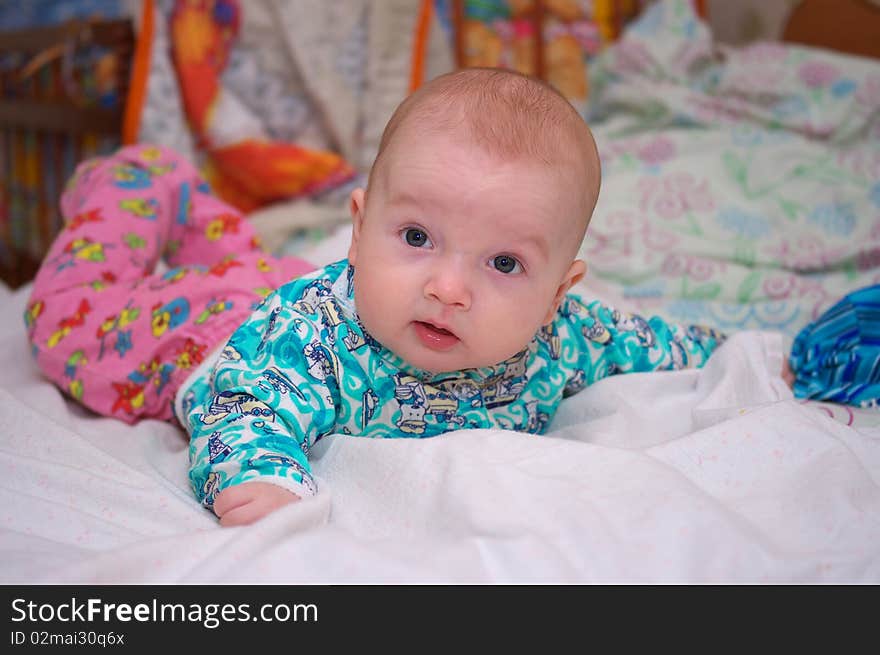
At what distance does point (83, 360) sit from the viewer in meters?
1.20

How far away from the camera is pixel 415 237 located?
859 mm

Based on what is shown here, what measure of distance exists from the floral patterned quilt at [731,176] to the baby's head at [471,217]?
0.70 m

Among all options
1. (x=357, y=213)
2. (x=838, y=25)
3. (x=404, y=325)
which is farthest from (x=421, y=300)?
(x=838, y=25)

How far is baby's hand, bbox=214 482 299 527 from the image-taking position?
76 cm

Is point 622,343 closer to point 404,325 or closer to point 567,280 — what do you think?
point 567,280

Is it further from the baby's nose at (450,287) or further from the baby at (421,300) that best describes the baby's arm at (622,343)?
the baby's nose at (450,287)

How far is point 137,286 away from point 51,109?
951 mm

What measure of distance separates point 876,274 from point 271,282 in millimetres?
1079

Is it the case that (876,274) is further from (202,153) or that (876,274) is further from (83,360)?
(202,153)

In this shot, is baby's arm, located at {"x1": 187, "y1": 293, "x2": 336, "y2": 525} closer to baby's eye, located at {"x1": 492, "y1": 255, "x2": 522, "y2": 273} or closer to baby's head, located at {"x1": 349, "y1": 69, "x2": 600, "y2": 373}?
baby's head, located at {"x1": 349, "y1": 69, "x2": 600, "y2": 373}

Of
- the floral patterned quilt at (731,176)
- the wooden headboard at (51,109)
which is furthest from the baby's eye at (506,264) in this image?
the wooden headboard at (51,109)

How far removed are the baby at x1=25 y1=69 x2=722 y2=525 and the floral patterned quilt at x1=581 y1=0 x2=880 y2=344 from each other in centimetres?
37

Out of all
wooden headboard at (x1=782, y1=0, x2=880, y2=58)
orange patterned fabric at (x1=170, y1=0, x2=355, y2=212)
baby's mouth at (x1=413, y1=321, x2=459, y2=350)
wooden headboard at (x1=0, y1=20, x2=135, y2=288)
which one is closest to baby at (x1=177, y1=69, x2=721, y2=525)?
baby's mouth at (x1=413, y1=321, x2=459, y2=350)

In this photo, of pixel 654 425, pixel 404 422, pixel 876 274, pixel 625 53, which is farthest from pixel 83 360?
pixel 625 53
